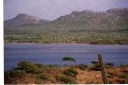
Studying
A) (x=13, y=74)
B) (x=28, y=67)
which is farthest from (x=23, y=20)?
(x=13, y=74)

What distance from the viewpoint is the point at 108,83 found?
5.98m

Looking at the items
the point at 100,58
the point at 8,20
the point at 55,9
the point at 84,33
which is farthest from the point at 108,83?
the point at 8,20

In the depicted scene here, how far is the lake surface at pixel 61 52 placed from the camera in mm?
5984

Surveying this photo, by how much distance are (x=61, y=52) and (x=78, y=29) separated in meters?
0.42

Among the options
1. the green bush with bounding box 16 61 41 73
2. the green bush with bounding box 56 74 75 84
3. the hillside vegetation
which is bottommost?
the green bush with bounding box 56 74 75 84

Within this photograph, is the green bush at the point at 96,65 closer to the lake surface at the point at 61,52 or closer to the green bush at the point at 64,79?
the lake surface at the point at 61,52

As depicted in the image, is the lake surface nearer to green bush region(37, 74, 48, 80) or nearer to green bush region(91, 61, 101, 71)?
green bush region(91, 61, 101, 71)

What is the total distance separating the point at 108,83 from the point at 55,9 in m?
1.28

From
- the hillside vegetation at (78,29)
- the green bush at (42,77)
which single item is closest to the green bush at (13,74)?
the green bush at (42,77)

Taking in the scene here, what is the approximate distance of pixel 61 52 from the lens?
6.02m

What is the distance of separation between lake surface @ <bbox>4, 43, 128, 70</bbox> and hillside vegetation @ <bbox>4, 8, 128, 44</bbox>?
8cm

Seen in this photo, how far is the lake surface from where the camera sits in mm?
5984

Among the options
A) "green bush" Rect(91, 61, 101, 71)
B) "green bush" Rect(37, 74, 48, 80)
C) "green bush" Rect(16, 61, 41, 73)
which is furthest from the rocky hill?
"green bush" Rect(91, 61, 101, 71)

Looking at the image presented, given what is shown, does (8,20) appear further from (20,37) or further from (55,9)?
(55,9)
